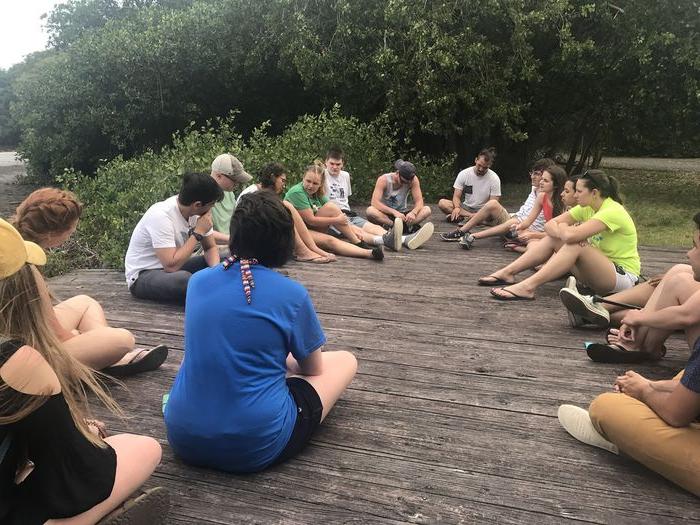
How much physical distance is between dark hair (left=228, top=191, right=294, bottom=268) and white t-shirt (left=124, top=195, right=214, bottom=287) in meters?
2.18

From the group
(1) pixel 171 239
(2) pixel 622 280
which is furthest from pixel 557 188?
(1) pixel 171 239

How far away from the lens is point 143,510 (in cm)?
200

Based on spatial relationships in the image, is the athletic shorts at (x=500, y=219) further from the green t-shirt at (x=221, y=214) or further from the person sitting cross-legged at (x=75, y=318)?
the person sitting cross-legged at (x=75, y=318)

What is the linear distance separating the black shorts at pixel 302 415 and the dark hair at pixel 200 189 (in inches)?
78.6

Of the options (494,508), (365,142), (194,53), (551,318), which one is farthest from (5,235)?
(194,53)

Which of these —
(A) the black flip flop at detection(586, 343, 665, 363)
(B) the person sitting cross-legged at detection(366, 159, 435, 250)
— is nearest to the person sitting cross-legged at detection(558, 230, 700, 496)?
(A) the black flip flop at detection(586, 343, 665, 363)

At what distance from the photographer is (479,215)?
7.41m

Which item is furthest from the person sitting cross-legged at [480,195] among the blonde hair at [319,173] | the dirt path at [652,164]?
the dirt path at [652,164]

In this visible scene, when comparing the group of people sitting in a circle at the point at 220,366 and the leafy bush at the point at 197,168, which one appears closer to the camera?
the group of people sitting in a circle at the point at 220,366

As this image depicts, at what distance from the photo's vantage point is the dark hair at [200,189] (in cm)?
417

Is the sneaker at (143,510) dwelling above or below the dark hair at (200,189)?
below

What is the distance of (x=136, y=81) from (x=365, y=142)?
8.89 m

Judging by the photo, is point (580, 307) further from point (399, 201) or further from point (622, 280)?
point (399, 201)

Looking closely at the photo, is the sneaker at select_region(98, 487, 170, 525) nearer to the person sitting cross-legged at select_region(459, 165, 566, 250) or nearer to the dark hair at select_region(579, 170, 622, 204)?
the dark hair at select_region(579, 170, 622, 204)
